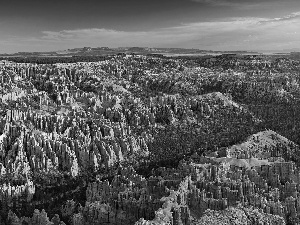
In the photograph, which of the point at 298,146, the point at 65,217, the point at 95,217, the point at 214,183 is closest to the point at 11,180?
the point at 65,217

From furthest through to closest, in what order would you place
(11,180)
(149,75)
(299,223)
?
(149,75) → (11,180) → (299,223)

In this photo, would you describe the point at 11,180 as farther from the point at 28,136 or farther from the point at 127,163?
the point at 127,163

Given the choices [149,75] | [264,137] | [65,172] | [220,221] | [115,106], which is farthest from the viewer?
[149,75]

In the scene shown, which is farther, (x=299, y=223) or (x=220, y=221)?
(x=299, y=223)

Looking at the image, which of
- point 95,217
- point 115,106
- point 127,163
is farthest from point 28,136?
point 95,217

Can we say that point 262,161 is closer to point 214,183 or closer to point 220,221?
point 214,183

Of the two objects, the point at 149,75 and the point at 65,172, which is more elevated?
the point at 149,75
